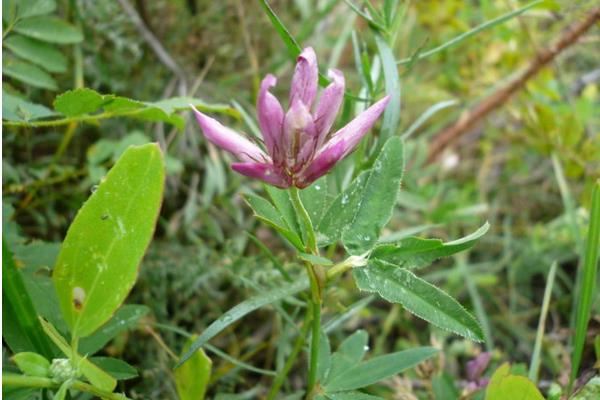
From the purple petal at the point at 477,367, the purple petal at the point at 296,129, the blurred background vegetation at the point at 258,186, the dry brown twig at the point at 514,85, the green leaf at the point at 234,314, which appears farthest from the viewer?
the dry brown twig at the point at 514,85

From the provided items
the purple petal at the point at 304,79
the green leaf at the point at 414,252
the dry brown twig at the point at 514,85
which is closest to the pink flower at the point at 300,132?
the purple petal at the point at 304,79

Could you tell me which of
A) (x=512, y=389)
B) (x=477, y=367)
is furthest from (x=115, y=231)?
(x=477, y=367)

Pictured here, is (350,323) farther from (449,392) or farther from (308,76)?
(308,76)

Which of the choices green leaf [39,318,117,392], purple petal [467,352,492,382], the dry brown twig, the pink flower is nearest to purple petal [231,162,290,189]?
the pink flower

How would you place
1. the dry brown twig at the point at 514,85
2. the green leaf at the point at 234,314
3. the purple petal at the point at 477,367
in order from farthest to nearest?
the dry brown twig at the point at 514,85 → the purple petal at the point at 477,367 → the green leaf at the point at 234,314

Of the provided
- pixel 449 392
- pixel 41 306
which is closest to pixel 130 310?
pixel 41 306

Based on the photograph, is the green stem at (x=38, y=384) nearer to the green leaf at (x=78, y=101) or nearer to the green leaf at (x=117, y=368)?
the green leaf at (x=117, y=368)

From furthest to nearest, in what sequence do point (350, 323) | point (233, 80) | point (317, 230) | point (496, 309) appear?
point (496, 309) → point (233, 80) → point (350, 323) → point (317, 230)

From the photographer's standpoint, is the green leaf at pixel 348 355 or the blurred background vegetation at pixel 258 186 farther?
the blurred background vegetation at pixel 258 186
